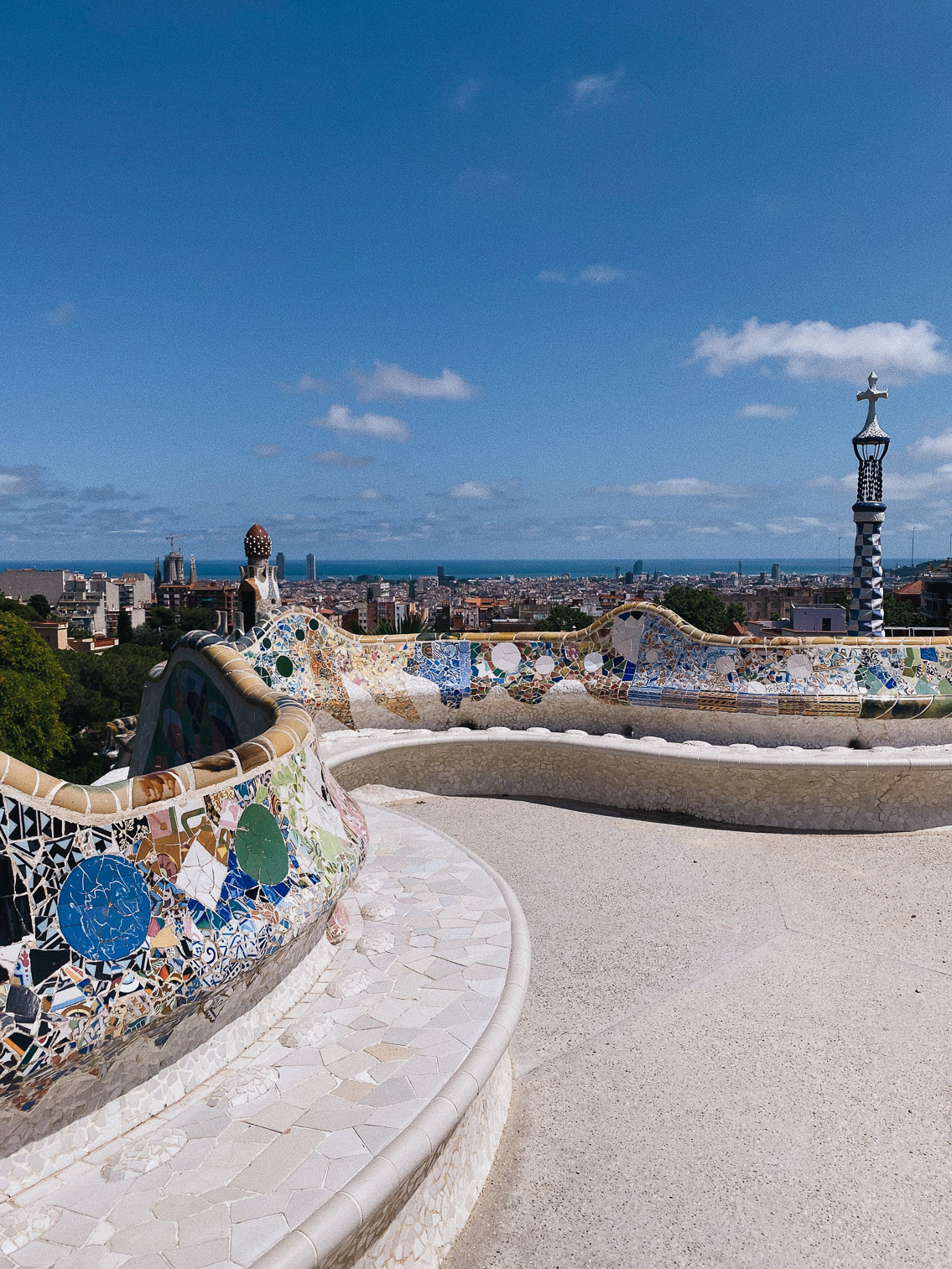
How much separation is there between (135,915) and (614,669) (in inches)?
262

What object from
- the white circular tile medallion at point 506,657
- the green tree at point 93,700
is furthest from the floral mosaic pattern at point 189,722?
the green tree at point 93,700

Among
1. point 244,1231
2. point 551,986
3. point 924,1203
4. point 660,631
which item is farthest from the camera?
point 660,631

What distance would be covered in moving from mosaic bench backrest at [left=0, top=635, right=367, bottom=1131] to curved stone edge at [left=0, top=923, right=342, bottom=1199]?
63 millimetres

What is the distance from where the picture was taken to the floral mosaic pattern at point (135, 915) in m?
2.01

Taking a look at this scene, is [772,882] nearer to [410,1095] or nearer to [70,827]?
[410,1095]

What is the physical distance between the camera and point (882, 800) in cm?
694

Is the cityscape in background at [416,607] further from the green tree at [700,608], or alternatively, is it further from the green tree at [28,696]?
the green tree at [28,696]

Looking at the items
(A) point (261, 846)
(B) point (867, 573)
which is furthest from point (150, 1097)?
(B) point (867, 573)

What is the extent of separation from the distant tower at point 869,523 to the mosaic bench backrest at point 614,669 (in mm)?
3008

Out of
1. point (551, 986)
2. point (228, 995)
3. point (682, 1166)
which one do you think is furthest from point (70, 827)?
point (551, 986)

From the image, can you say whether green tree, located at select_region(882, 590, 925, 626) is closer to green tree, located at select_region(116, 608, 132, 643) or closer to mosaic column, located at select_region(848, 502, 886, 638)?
mosaic column, located at select_region(848, 502, 886, 638)

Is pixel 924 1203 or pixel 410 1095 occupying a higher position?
pixel 410 1095

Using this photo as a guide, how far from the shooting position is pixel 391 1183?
2170mm

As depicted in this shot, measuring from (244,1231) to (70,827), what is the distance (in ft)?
3.58
